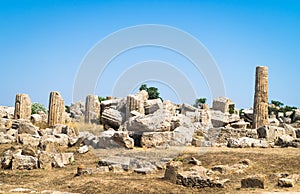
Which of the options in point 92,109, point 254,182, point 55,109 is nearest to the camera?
point 254,182

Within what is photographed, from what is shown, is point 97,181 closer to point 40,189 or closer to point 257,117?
point 40,189

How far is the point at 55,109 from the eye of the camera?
1102 inches

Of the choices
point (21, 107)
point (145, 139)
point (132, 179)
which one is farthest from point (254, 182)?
point (21, 107)

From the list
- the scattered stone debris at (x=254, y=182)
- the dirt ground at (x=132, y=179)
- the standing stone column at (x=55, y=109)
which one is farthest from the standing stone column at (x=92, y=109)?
the scattered stone debris at (x=254, y=182)

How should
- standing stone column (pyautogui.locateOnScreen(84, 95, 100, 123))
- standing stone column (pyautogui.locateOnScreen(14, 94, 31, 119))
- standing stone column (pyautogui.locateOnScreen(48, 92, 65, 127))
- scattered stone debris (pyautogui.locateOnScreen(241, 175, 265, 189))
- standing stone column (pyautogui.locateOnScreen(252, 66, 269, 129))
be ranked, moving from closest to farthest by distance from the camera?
1. scattered stone debris (pyautogui.locateOnScreen(241, 175, 265, 189))
2. standing stone column (pyautogui.locateOnScreen(252, 66, 269, 129))
3. standing stone column (pyautogui.locateOnScreen(48, 92, 65, 127))
4. standing stone column (pyautogui.locateOnScreen(84, 95, 100, 123))
5. standing stone column (pyautogui.locateOnScreen(14, 94, 31, 119))

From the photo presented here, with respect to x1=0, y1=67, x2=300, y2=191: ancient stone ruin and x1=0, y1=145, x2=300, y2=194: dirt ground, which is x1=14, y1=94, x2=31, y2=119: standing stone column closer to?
x1=0, y1=67, x2=300, y2=191: ancient stone ruin

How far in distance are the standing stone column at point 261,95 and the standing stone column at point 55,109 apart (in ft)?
43.6

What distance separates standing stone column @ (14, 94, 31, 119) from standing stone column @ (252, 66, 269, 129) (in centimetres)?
1643

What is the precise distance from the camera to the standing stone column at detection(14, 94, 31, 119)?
30.1 meters

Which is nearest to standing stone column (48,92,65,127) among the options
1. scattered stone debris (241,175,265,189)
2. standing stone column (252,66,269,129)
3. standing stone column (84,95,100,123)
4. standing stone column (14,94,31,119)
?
standing stone column (84,95,100,123)

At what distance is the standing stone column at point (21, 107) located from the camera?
3006 cm

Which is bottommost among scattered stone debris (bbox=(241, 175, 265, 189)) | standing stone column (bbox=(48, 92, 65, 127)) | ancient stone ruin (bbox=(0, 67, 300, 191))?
scattered stone debris (bbox=(241, 175, 265, 189))

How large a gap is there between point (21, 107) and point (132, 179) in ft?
67.7

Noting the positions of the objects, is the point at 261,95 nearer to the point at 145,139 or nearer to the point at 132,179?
the point at 145,139
